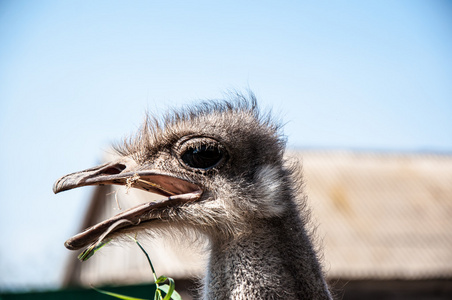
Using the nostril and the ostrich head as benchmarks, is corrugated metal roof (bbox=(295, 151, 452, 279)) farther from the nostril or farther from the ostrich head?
the nostril

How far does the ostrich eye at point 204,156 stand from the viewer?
2.84 m

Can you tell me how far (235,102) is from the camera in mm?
3285

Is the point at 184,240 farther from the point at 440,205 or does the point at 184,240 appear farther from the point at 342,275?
the point at 440,205

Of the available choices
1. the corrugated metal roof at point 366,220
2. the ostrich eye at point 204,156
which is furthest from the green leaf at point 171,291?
the corrugated metal roof at point 366,220

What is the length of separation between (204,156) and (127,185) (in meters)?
0.36

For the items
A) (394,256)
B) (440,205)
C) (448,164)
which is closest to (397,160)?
(448,164)

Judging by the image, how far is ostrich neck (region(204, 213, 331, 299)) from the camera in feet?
8.60

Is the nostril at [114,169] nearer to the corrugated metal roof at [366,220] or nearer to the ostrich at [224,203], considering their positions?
the ostrich at [224,203]

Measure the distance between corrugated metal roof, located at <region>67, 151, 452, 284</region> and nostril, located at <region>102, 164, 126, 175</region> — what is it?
209 inches

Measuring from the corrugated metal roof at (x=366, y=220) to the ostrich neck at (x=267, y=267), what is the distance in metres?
5.44

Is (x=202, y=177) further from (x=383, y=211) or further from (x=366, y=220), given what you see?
(x=383, y=211)

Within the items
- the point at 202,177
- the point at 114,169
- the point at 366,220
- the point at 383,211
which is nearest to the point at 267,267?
the point at 202,177

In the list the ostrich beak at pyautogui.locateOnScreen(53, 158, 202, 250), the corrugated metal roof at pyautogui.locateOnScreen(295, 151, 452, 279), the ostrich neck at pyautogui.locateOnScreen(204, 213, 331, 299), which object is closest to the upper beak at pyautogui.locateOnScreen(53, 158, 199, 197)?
the ostrich beak at pyautogui.locateOnScreen(53, 158, 202, 250)

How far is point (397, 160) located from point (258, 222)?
41.8 feet
